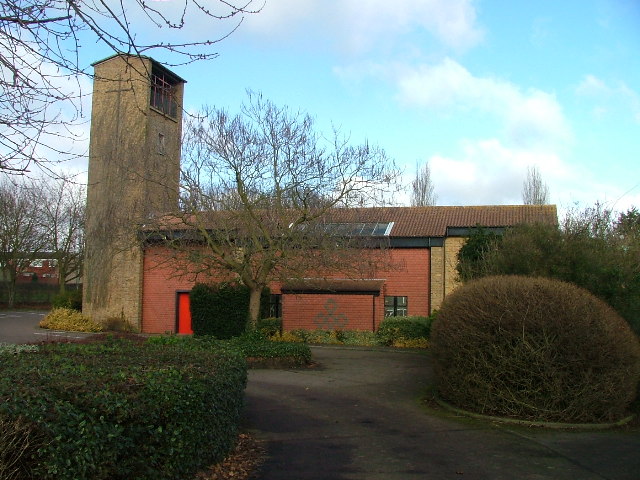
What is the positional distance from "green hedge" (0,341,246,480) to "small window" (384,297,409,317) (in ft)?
69.2

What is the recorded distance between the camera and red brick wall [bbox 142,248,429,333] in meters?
25.9

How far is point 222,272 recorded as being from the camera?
19281 mm

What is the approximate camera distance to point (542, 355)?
9125 mm

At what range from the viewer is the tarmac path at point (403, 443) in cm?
672

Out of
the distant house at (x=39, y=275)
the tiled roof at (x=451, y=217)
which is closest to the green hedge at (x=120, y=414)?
the tiled roof at (x=451, y=217)

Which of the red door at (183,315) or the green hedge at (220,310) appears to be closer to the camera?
the green hedge at (220,310)

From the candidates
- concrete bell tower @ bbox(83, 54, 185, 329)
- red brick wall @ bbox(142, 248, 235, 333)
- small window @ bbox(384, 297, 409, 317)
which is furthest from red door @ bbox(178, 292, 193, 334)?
small window @ bbox(384, 297, 409, 317)

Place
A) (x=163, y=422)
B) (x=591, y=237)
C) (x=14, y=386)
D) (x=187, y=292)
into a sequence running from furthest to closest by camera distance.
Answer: (x=187, y=292) → (x=591, y=237) → (x=163, y=422) → (x=14, y=386)

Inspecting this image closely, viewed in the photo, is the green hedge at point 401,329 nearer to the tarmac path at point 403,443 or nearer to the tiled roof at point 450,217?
the tiled roof at point 450,217

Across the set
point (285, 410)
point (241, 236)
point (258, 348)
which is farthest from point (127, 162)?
point (285, 410)

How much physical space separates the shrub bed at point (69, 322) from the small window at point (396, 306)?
1384 centimetres

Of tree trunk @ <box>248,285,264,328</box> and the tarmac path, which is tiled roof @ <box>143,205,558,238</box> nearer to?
tree trunk @ <box>248,285,264,328</box>

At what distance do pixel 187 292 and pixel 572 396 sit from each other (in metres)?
23.4

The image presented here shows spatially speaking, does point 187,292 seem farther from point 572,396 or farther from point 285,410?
point 572,396
